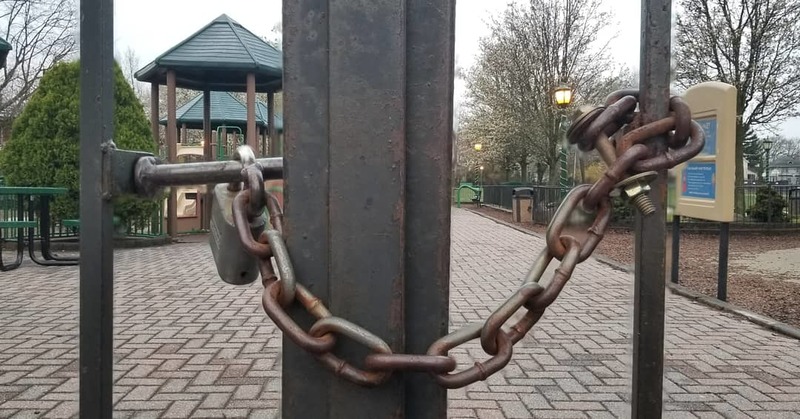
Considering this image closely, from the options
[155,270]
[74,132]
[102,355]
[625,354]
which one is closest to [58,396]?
[102,355]

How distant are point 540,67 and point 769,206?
32.8ft

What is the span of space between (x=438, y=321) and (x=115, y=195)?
0.58 m

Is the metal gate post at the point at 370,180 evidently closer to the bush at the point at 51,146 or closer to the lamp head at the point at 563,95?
the bush at the point at 51,146

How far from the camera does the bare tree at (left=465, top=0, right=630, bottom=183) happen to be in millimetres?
22688

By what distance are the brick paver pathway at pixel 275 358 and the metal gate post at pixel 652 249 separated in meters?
1.42

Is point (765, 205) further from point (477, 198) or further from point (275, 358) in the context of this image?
point (477, 198)

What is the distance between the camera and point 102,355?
3.44ft

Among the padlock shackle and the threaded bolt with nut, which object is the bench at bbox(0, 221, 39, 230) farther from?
the threaded bolt with nut

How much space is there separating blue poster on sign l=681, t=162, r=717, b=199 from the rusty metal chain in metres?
6.82

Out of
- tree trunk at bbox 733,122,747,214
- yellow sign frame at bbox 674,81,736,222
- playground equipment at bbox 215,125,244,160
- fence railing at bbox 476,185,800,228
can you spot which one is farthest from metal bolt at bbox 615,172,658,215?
tree trunk at bbox 733,122,747,214

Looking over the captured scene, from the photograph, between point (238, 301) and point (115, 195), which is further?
point (238, 301)

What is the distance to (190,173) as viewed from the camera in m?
1.14

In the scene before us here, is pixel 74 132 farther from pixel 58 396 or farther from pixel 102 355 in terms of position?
pixel 102 355

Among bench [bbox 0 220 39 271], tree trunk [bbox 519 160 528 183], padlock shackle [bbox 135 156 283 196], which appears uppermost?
tree trunk [bbox 519 160 528 183]
